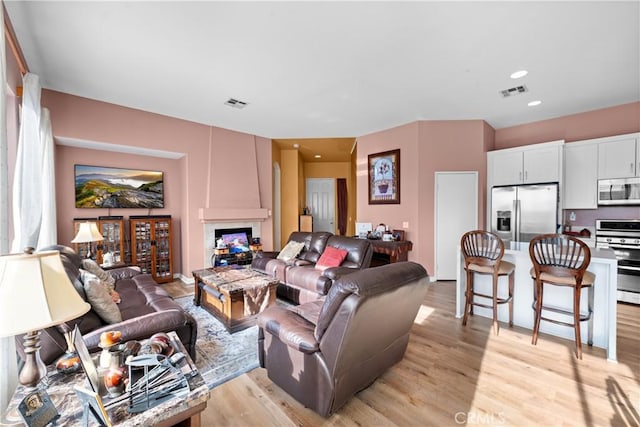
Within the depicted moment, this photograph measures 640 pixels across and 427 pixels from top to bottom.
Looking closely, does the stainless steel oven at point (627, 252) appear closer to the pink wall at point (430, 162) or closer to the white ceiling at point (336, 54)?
the pink wall at point (430, 162)

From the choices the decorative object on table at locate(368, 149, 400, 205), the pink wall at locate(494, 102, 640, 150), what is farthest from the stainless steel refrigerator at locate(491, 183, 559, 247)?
the decorative object on table at locate(368, 149, 400, 205)

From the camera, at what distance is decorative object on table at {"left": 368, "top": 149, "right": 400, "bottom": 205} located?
5238mm

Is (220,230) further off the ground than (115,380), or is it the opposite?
(220,230)

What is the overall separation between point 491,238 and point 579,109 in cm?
319

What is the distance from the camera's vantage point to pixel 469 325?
10.3 feet

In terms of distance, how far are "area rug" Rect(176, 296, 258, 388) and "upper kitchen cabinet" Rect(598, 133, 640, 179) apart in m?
5.57

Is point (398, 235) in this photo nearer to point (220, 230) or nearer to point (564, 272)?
point (564, 272)

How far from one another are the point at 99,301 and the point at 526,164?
5964 millimetres

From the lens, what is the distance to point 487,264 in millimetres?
2967

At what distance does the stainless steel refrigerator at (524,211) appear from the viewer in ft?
14.1

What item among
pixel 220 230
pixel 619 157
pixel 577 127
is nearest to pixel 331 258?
pixel 220 230

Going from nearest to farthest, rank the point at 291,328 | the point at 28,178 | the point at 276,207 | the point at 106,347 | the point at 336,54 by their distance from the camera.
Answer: the point at 106,347
the point at 291,328
the point at 28,178
the point at 336,54
the point at 276,207

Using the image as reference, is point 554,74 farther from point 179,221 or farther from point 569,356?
point 179,221

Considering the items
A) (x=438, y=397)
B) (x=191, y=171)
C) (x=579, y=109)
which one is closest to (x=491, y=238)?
(x=438, y=397)
